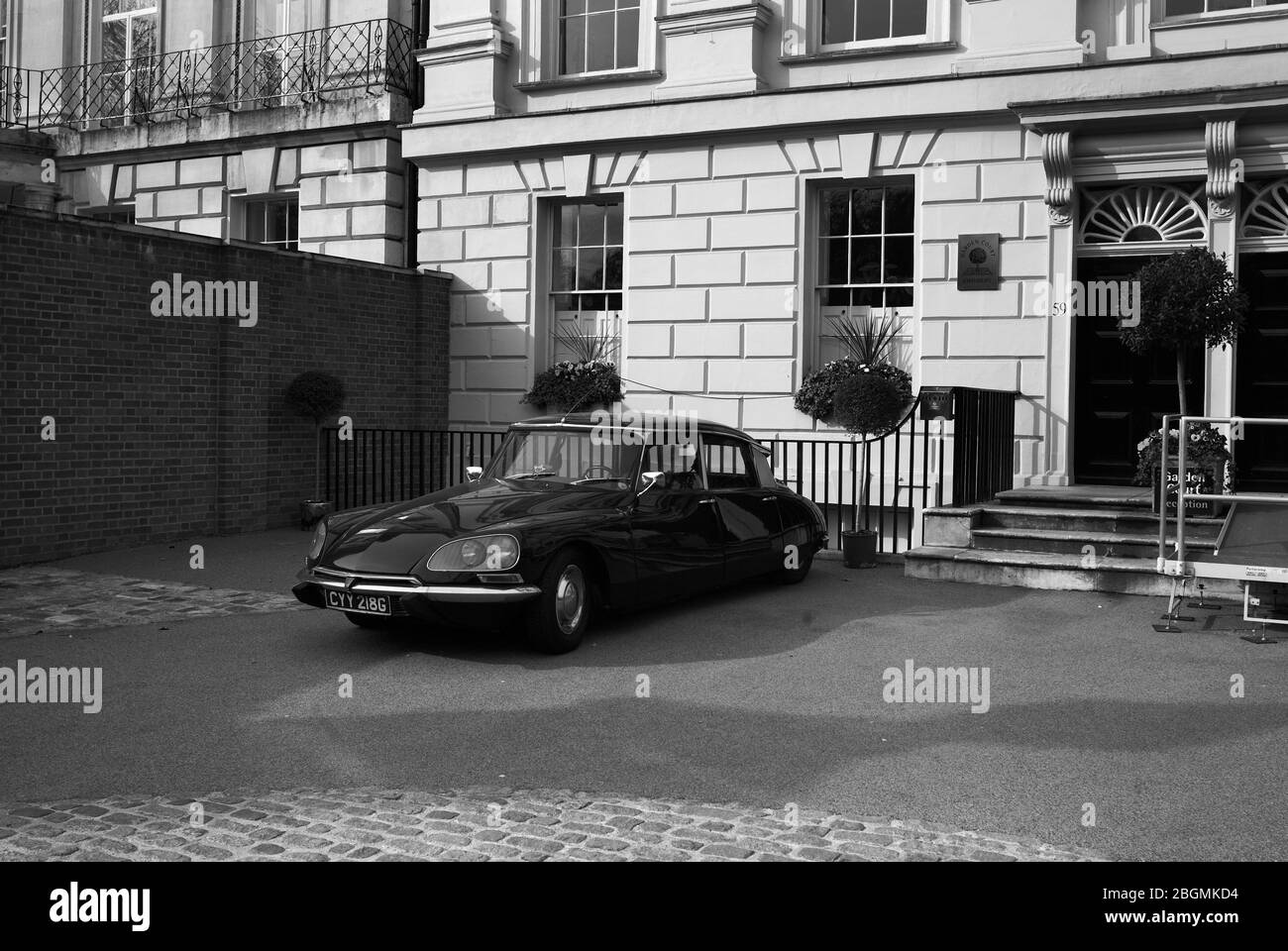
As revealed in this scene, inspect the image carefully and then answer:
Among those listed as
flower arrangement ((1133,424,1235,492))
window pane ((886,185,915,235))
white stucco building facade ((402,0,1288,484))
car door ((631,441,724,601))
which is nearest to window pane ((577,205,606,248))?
white stucco building facade ((402,0,1288,484))

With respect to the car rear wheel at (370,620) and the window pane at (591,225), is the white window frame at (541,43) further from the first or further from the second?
the car rear wheel at (370,620)

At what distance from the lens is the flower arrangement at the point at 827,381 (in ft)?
53.3

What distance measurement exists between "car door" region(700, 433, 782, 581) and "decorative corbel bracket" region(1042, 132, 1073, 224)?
19.8 ft

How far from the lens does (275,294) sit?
16.0m

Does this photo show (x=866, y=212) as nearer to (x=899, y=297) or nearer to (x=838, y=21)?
(x=899, y=297)

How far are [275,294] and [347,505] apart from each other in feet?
8.88

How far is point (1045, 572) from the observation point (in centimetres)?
1168

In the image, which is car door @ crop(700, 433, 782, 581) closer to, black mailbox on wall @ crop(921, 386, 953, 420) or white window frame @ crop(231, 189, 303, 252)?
black mailbox on wall @ crop(921, 386, 953, 420)

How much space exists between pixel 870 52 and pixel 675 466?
28.1 feet

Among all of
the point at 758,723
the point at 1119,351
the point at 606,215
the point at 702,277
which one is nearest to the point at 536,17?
the point at 606,215

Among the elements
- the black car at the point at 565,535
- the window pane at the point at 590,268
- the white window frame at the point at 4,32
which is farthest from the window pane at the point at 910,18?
Answer: the white window frame at the point at 4,32

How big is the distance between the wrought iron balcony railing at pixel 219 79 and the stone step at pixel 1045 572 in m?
11.5

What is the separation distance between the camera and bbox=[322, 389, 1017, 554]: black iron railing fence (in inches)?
542
